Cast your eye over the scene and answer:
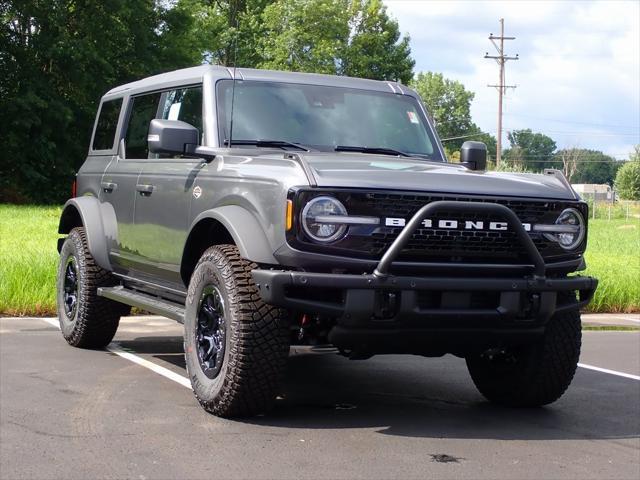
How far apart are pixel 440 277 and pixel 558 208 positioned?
92 cm

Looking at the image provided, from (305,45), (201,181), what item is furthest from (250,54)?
(201,181)

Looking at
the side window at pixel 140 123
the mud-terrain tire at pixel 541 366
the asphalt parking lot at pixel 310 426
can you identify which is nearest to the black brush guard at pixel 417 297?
the mud-terrain tire at pixel 541 366

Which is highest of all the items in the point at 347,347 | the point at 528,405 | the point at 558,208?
the point at 558,208

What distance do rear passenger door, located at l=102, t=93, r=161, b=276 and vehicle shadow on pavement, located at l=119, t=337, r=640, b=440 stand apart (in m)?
0.91

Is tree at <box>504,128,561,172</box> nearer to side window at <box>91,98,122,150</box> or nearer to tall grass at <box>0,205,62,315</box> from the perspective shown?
tall grass at <box>0,205,62,315</box>

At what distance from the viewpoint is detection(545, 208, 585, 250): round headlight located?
5.93m

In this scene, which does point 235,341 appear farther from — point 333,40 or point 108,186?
point 333,40

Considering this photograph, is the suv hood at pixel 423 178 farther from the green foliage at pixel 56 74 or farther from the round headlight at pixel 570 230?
the green foliage at pixel 56 74

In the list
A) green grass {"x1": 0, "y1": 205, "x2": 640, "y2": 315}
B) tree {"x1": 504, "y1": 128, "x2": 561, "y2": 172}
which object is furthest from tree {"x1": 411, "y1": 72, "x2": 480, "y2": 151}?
green grass {"x1": 0, "y1": 205, "x2": 640, "y2": 315}

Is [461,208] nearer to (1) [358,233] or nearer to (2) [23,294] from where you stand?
(1) [358,233]

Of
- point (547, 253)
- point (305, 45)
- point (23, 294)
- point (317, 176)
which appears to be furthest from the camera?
point (305, 45)

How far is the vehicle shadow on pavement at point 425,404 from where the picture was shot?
5824mm

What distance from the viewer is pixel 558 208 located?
19.4ft

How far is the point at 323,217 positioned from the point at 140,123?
3.08 meters
